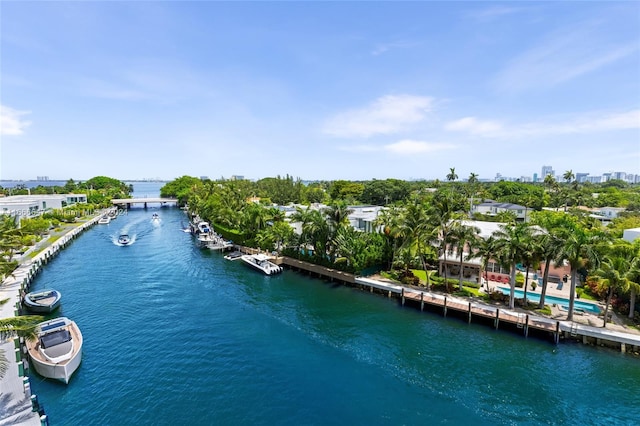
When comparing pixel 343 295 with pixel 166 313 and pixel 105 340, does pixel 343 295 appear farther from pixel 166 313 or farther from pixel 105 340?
pixel 105 340

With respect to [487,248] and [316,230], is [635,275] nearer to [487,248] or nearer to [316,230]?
[487,248]

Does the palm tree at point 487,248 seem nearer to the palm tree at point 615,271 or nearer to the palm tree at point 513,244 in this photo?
the palm tree at point 513,244

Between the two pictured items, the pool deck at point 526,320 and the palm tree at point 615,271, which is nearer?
the palm tree at point 615,271

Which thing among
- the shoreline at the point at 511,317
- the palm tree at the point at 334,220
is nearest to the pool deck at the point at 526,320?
the shoreline at the point at 511,317

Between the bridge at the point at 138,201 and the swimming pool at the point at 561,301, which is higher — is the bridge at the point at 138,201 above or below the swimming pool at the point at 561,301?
above

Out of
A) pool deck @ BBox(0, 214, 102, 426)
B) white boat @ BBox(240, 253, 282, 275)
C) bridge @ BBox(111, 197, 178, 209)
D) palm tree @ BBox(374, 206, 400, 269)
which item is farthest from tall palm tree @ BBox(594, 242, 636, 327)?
bridge @ BBox(111, 197, 178, 209)

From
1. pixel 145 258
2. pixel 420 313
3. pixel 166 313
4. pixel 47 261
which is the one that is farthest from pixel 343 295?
pixel 47 261

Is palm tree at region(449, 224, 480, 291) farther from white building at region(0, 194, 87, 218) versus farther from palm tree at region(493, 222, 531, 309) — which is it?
white building at region(0, 194, 87, 218)
